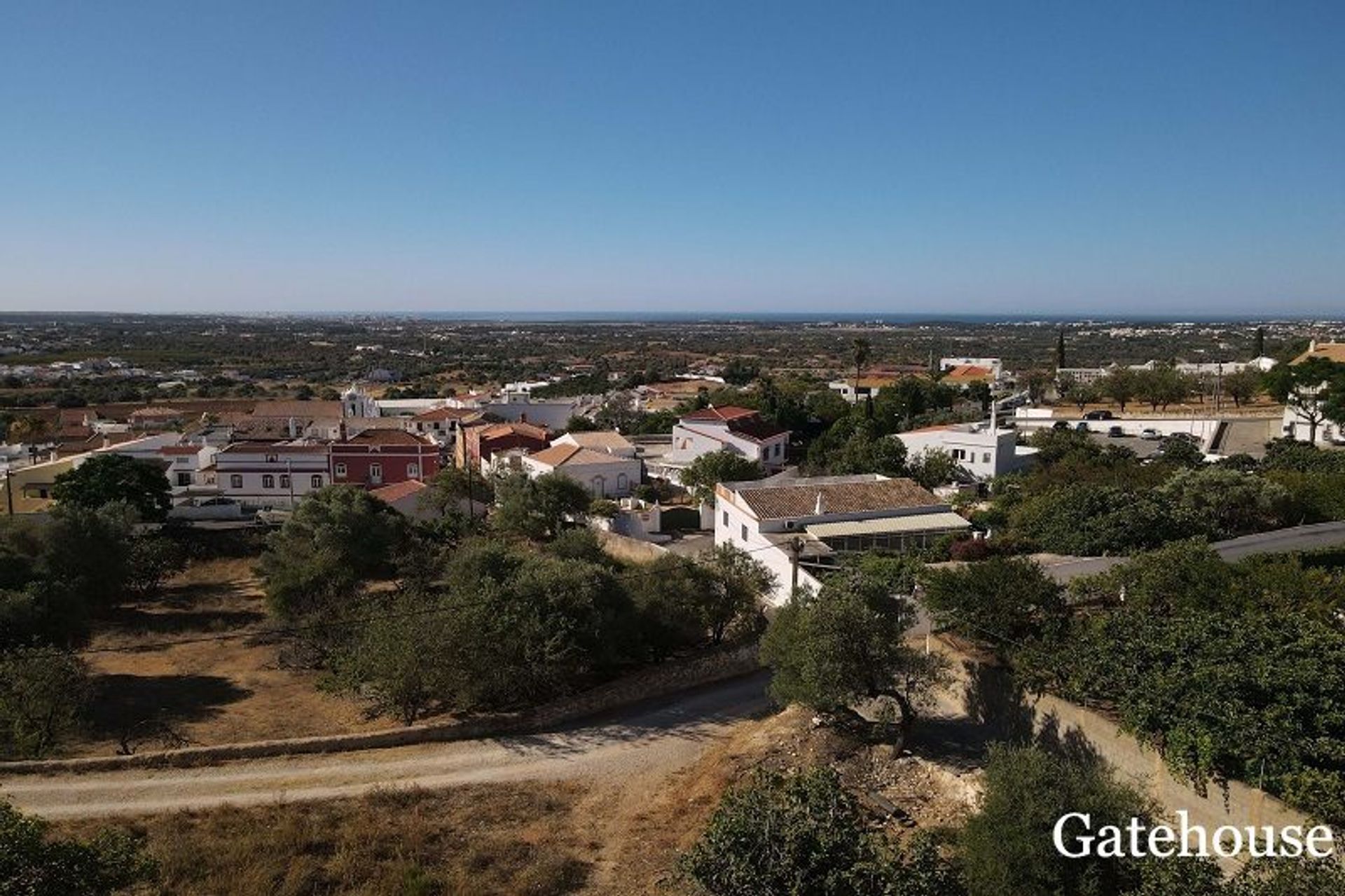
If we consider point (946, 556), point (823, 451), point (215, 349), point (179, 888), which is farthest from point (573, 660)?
point (215, 349)

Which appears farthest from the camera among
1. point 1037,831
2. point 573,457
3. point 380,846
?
point 573,457

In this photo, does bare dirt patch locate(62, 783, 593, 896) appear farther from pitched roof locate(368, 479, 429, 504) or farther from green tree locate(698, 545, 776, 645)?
pitched roof locate(368, 479, 429, 504)

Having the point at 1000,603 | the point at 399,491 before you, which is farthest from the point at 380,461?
the point at 1000,603

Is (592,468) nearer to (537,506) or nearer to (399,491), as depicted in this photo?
(537,506)

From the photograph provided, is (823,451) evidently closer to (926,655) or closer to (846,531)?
(846,531)

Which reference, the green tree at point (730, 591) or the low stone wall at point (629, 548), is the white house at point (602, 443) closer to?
the low stone wall at point (629, 548)

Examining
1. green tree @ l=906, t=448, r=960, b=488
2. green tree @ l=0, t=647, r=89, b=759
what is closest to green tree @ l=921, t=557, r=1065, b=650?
green tree @ l=0, t=647, r=89, b=759

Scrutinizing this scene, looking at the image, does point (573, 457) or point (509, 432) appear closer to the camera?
point (573, 457)
